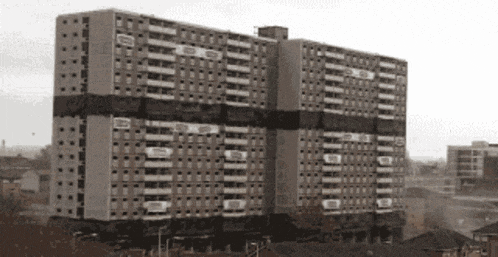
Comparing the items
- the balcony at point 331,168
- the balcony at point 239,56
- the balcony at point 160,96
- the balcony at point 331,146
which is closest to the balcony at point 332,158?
the balcony at point 331,168

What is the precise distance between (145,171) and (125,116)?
11048mm

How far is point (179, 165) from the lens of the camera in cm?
15062

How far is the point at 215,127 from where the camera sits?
157750 mm

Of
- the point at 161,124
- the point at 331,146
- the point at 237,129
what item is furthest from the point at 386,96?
the point at 161,124

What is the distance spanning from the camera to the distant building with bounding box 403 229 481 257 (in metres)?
121

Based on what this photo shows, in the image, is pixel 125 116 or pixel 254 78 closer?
pixel 125 116

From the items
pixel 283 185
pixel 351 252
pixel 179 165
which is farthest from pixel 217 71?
pixel 351 252

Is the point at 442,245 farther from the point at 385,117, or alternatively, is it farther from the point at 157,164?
the point at 385,117

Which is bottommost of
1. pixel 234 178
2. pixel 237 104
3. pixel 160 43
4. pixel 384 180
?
pixel 384 180

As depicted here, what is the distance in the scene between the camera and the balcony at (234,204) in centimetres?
15862

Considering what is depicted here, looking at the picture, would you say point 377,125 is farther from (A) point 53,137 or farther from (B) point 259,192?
(A) point 53,137

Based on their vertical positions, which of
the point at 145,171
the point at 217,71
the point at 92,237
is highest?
the point at 217,71

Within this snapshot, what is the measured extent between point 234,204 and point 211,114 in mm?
19262

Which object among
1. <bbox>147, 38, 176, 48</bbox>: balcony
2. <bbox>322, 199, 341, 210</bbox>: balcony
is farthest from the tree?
<bbox>322, 199, 341, 210</bbox>: balcony
